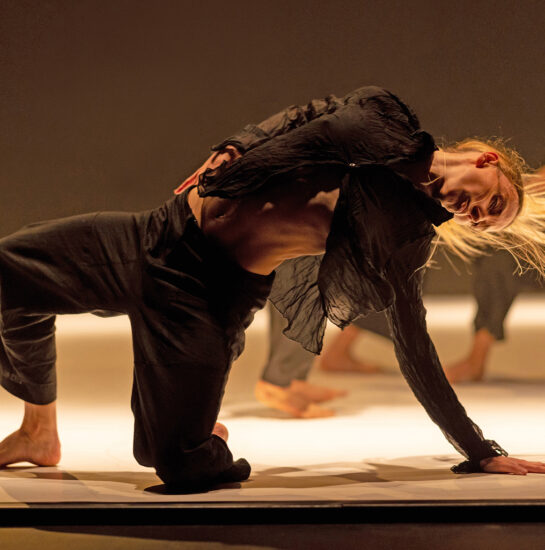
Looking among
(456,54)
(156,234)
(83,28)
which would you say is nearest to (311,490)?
(156,234)

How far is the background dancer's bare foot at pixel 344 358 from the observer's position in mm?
2977

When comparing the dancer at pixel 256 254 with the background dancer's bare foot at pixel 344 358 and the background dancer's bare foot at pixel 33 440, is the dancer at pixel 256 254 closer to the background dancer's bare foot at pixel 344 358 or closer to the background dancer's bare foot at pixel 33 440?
the background dancer's bare foot at pixel 33 440

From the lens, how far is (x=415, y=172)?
62.9 inches

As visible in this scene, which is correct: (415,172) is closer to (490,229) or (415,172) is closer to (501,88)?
(490,229)

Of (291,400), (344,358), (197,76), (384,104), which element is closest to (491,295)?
(344,358)

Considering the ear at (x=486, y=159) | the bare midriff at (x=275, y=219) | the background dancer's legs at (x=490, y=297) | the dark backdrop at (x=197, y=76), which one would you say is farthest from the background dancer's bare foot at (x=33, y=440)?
the background dancer's legs at (x=490, y=297)

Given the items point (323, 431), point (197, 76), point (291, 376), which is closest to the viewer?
point (323, 431)

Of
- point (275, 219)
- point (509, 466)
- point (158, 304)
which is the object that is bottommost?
point (509, 466)

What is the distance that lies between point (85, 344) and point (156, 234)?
4.80 feet

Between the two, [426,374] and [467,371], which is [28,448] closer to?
[426,374]

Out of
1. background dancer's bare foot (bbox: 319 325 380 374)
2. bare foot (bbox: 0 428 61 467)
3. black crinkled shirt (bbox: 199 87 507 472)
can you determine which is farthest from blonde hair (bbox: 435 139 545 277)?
background dancer's bare foot (bbox: 319 325 380 374)

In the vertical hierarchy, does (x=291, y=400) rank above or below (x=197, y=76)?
below

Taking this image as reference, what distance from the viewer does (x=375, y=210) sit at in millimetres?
1556

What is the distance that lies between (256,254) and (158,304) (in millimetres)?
172
